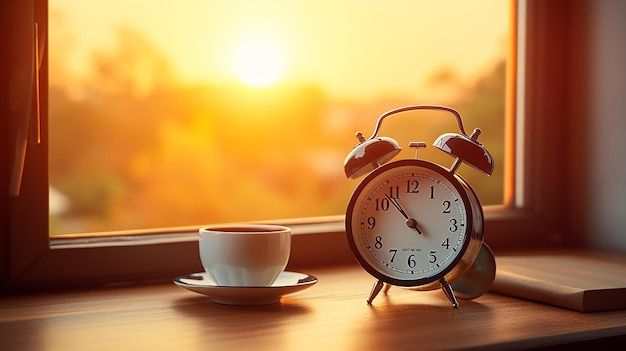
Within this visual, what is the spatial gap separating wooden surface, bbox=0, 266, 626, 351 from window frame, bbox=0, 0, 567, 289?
60 mm

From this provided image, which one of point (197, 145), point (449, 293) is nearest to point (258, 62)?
point (197, 145)

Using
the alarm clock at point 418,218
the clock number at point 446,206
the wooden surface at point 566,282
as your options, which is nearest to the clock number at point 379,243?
the alarm clock at point 418,218

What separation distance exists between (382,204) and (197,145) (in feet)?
2.06

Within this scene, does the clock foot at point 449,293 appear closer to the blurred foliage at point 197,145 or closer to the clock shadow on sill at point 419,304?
the clock shadow on sill at point 419,304

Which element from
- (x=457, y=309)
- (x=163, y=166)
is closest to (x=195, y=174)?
(x=163, y=166)

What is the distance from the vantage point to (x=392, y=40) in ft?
5.94

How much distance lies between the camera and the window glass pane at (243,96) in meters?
1.59

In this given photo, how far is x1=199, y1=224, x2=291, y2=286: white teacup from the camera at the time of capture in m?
1.14

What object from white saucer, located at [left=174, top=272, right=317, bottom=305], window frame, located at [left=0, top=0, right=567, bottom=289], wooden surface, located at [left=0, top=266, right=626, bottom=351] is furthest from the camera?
window frame, located at [left=0, top=0, right=567, bottom=289]

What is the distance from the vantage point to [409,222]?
1.16 m

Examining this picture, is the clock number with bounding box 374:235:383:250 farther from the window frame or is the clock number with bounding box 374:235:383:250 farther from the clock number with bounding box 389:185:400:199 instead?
the window frame

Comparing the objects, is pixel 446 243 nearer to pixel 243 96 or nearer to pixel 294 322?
pixel 294 322

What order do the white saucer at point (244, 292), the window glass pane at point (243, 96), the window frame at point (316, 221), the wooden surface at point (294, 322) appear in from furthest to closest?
the window glass pane at point (243, 96)
the window frame at point (316, 221)
the white saucer at point (244, 292)
the wooden surface at point (294, 322)

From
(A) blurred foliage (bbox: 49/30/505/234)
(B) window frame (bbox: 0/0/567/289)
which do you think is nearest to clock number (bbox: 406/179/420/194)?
(B) window frame (bbox: 0/0/567/289)
